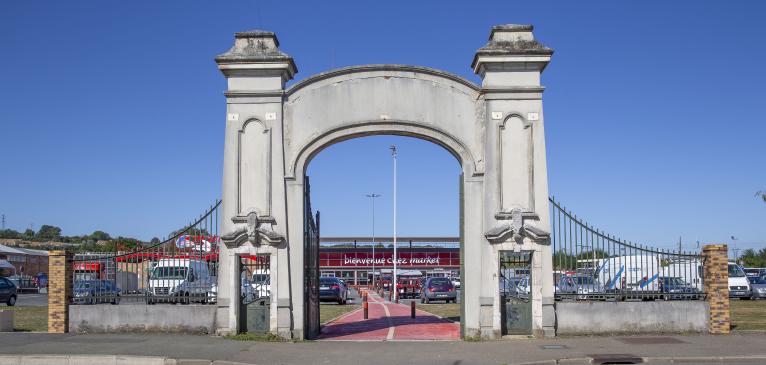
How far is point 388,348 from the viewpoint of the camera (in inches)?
606

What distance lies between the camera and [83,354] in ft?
44.9

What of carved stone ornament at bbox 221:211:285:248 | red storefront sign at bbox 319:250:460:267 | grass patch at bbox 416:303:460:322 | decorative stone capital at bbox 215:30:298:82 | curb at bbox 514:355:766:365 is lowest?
grass patch at bbox 416:303:460:322

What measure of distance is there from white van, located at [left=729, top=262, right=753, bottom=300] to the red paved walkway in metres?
21.8

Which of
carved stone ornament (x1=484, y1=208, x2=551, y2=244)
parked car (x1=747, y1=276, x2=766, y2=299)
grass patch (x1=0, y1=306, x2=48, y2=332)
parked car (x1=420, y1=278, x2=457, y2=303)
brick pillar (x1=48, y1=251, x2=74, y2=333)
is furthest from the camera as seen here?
parked car (x1=747, y1=276, x2=766, y2=299)

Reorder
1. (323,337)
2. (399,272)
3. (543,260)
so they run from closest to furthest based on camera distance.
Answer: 1. (543,260)
2. (323,337)
3. (399,272)

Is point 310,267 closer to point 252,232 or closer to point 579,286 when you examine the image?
point 252,232

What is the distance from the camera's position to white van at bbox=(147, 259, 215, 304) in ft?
56.0

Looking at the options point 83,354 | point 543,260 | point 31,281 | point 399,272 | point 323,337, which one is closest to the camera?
point 83,354

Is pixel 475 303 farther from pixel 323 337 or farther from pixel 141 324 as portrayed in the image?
pixel 141 324

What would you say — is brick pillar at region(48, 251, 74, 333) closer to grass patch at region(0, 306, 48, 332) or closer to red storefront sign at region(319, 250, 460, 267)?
grass patch at region(0, 306, 48, 332)

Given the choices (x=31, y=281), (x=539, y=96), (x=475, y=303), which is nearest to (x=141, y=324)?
(x=475, y=303)

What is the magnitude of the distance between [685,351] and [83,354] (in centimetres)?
1132

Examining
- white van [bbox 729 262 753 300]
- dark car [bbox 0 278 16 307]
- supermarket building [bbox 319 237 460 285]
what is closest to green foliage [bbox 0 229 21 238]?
supermarket building [bbox 319 237 460 285]

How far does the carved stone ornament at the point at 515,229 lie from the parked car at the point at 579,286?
1.42 metres
